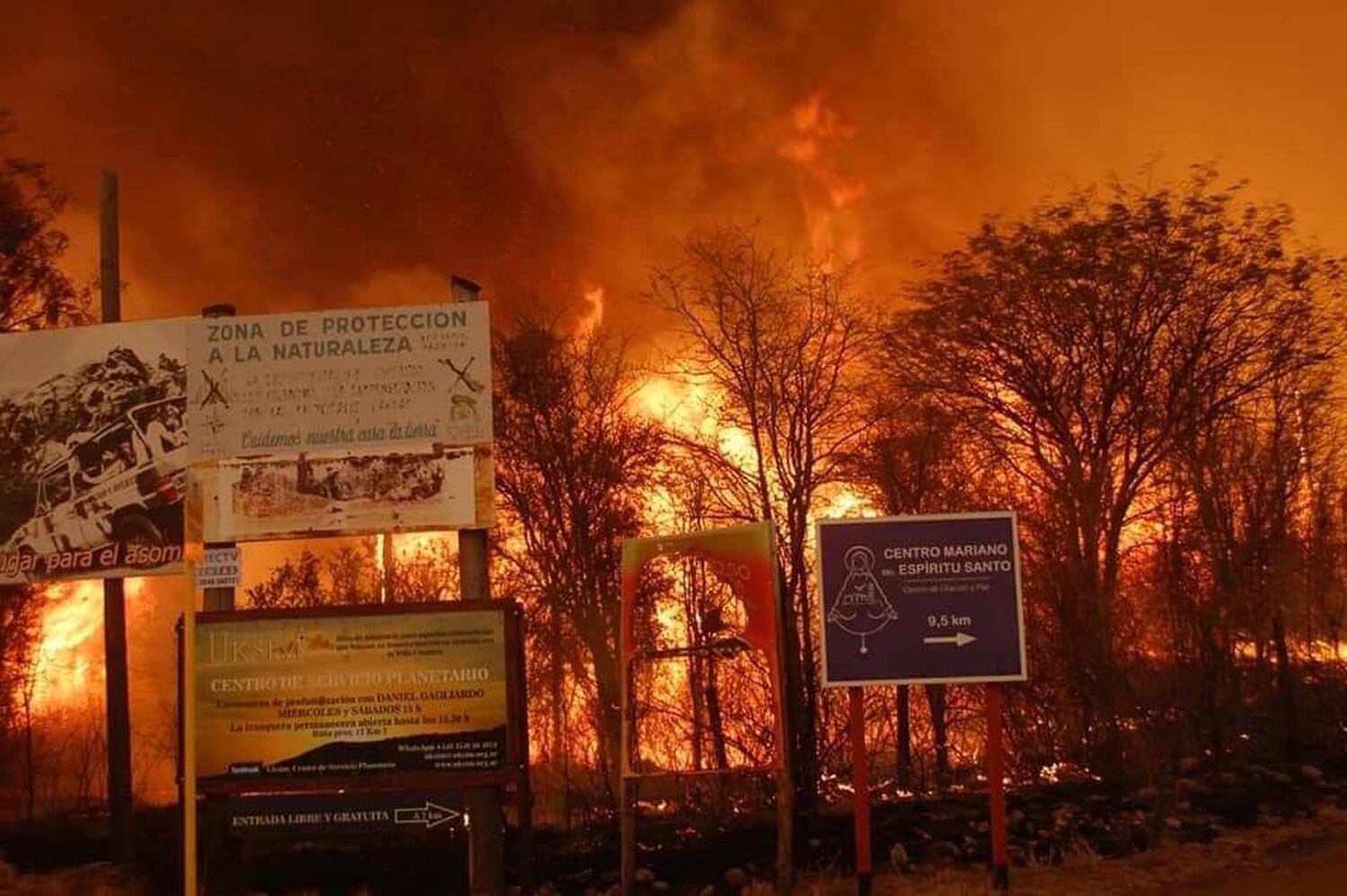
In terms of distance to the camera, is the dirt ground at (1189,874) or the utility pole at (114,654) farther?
the utility pole at (114,654)

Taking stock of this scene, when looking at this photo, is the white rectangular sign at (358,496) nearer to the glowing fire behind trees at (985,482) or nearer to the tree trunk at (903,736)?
the glowing fire behind trees at (985,482)

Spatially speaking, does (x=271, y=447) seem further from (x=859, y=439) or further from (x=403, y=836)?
(x=859, y=439)

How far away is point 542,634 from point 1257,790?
433 inches

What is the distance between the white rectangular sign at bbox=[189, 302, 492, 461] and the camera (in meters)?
12.6

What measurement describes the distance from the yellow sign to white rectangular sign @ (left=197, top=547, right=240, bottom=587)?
1.55ft

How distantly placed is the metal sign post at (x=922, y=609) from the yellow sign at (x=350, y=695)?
323cm

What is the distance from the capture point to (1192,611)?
18.8 metres

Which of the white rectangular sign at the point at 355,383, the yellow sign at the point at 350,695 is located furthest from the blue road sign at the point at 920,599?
the white rectangular sign at the point at 355,383

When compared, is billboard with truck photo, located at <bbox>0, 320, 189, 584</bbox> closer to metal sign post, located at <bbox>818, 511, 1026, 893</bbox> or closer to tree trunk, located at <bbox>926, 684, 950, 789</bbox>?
metal sign post, located at <bbox>818, 511, 1026, 893</bbox>

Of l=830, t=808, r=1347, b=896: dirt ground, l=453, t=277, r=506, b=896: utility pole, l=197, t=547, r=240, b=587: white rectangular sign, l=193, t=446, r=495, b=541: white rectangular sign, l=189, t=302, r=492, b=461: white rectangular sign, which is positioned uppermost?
l=189, t=302, r=492, b=461: white rectangular sign

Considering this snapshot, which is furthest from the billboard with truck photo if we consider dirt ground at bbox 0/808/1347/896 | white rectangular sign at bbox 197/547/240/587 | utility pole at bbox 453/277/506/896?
utility pole at bbox 453/277/506/896

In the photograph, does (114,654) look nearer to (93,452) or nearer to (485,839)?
(93,452)

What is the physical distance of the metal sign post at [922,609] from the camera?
36.7 feet

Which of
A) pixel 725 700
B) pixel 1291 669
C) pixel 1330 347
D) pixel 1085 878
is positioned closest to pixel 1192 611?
pixel 1291 669
